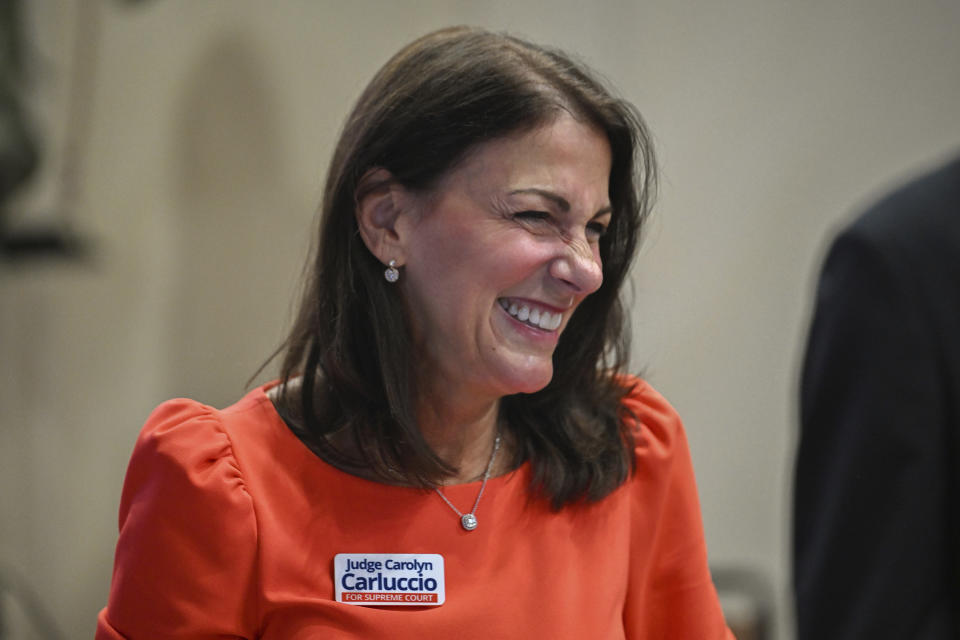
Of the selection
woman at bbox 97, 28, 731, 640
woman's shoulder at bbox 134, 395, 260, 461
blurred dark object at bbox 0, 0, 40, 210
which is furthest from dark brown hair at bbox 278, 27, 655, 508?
blurred dark object at bbox 0, 0, 40, 210

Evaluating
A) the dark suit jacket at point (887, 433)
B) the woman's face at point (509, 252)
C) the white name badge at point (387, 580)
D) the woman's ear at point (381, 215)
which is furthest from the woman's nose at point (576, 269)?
the dark suit jacket at point (887, 433)

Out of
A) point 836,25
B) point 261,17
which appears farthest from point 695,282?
point 261,17

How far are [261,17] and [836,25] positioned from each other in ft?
6.04

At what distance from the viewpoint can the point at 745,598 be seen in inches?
136

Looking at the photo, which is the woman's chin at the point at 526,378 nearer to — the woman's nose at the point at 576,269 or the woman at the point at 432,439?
the woman at the point at 432,439

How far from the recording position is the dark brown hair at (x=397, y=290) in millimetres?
1499

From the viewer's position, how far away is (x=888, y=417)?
2.55 feet

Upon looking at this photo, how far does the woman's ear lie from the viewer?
1.55 m

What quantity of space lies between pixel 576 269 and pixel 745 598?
7.57ft

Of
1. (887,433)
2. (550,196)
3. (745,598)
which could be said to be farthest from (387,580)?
(745,598)

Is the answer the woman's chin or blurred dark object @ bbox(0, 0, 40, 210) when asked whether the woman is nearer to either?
the woman's chin

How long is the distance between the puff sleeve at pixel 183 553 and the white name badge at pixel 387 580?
0.13m

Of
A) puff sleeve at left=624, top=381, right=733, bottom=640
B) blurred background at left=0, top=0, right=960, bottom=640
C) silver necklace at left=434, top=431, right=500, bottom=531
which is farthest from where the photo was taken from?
blurred background at left=0, top=0, right=960, bottom=640

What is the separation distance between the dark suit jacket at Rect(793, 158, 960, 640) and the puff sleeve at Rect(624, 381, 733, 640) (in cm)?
86
